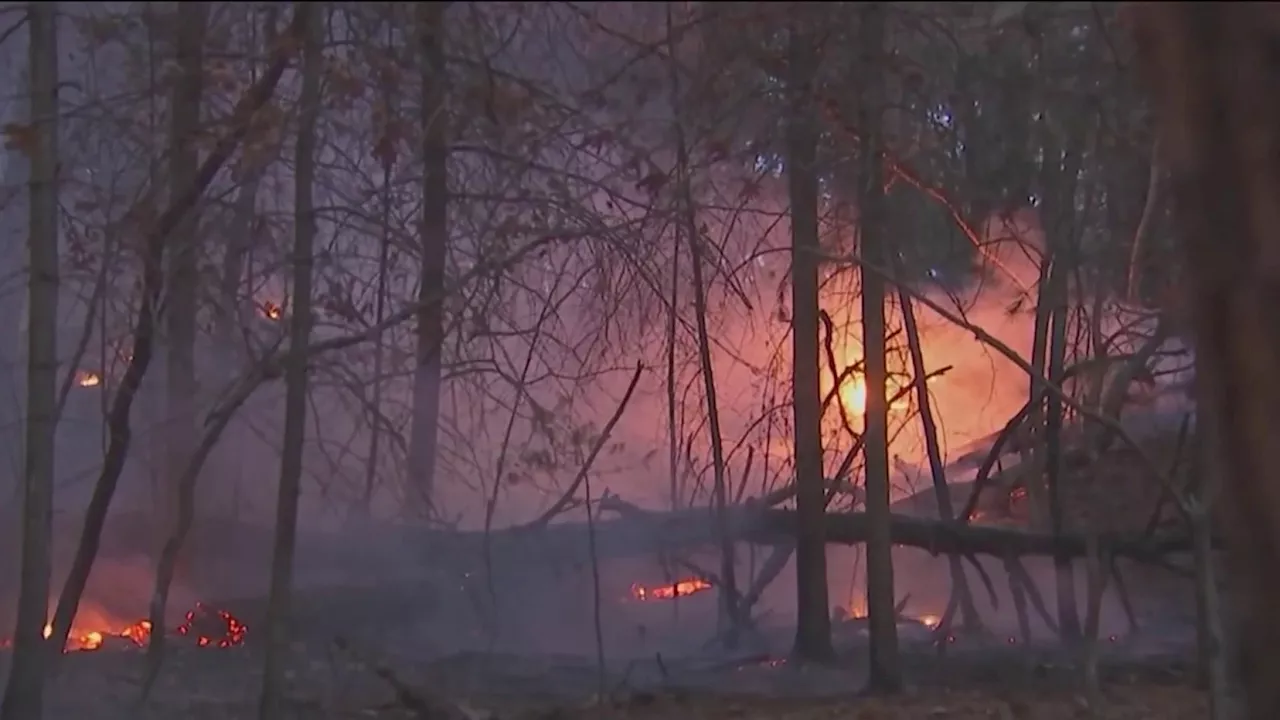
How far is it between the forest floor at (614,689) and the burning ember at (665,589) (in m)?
0.75

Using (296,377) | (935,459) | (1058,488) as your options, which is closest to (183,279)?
(296,377)

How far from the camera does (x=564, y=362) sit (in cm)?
636

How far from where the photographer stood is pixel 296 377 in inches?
189

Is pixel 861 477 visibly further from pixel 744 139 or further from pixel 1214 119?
pixel 1214 119

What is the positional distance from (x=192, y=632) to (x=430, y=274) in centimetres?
255

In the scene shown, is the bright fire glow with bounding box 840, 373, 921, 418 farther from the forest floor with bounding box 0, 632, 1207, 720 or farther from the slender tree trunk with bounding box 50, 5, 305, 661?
the slender tree trunk with bounding box 50, 5, 305, 661

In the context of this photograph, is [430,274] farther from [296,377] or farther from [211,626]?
[211,626]

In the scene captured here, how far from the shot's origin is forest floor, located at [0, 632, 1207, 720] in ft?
18.7

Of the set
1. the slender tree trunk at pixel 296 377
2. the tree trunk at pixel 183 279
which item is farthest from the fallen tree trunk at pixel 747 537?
the slender tree trunk at pixel 296 377

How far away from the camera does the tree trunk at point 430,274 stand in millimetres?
4652

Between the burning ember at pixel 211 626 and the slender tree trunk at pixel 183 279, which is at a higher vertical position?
the slender tree trunk at pixel 183 279

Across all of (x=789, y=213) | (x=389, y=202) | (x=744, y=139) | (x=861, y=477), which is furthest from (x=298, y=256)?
(x=861, y=477)

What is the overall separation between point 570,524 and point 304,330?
275 cm

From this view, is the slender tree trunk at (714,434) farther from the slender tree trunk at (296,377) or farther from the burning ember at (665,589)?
the slender tree trunk at (296,377)
